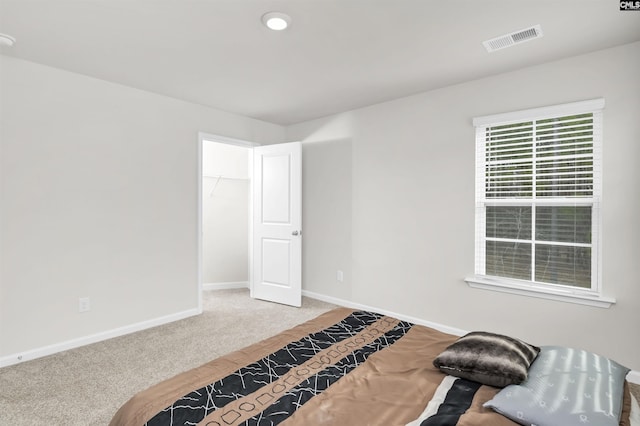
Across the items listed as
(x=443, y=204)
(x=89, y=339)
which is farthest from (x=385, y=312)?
(x=89, y=339)

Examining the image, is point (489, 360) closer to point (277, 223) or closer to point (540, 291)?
point (540, 291)

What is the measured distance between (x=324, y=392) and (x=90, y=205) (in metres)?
3.00

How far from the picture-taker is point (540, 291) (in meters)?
2.92

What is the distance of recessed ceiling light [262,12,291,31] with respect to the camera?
2166mm

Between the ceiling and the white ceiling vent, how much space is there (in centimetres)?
5

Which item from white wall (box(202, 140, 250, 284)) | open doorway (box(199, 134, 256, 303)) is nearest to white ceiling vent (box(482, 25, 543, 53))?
open doorway (box(199, 134, 256, 303))

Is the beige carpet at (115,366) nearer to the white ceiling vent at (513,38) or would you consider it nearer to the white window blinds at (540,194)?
the white window blinds at (540,194)

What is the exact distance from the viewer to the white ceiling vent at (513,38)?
2393 millimetres

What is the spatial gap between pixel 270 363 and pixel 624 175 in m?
2.90

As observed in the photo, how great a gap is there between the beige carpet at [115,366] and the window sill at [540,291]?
62 cm

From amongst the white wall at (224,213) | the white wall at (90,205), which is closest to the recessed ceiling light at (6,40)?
the white wall at (90,205)

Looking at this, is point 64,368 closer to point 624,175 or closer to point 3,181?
point 3,181

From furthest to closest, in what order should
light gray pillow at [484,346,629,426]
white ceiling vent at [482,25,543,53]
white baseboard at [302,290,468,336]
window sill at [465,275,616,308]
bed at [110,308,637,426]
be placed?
white baseboard at [302,290,468,336]
window sill at [465,275,616,308]
white ceiling vent at [482,25,543,53]
bed at [110,308,637,426]
light gray pillow at [484,346,629,426]

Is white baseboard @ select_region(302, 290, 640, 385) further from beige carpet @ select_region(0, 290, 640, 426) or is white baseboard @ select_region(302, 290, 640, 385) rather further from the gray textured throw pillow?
the gray textured throw pillow
